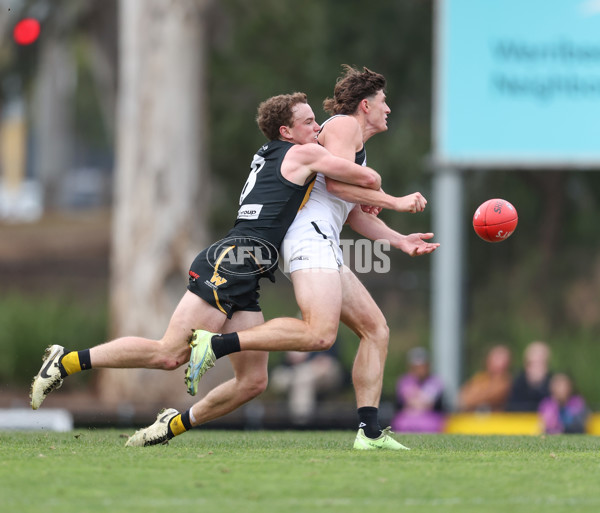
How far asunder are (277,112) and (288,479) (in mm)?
2649

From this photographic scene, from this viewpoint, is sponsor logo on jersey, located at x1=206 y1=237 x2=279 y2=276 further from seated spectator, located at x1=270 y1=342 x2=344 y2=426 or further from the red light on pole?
the red light on pole

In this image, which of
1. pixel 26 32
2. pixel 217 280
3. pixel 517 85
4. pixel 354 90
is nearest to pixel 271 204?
pixel 217 280

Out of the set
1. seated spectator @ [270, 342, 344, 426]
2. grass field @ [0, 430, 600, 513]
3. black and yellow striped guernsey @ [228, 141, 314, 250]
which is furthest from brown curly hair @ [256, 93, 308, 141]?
seated spectator @ [270, 342, 344, 426]

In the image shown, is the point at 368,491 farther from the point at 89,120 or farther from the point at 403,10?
the point at 89,120

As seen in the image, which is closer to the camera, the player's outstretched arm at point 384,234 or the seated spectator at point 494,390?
the player's outstretched arm at point 384,234

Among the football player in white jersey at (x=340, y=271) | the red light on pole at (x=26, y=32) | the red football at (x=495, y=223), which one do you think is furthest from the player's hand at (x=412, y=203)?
the red light on pole at (x=26, y=32)

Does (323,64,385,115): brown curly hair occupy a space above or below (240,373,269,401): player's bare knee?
above

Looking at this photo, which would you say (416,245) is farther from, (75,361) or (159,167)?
(159,167)

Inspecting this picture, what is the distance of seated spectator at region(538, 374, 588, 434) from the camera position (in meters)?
13.5

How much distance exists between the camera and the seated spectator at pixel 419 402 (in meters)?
14.0

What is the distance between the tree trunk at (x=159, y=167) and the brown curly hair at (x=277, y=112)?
975 cm

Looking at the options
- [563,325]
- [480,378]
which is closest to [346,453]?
[480,378]

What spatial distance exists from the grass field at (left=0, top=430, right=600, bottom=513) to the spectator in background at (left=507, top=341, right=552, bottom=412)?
6.06 metres

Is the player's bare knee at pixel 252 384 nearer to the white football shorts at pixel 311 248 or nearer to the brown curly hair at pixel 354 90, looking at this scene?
the white football shorts at pixel 311 248
